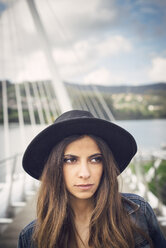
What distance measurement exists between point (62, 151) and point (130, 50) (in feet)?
124

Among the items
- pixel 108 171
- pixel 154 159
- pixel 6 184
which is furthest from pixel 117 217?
pixel 6 184

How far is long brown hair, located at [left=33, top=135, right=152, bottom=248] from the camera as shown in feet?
2.60

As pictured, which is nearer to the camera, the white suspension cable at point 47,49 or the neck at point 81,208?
the neck at point 81,208

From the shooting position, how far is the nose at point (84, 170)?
2.48 ft

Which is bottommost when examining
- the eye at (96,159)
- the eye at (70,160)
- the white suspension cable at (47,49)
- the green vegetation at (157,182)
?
the green vegetation at (157,182)

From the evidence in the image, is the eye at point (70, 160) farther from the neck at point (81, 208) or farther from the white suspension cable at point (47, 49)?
the white suspension cable at point (47, 49)

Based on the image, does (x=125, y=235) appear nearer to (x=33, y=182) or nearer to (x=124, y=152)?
(x=124, y=152)

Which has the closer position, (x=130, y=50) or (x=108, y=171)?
(x=108, y=171)

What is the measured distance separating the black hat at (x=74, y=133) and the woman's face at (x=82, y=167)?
0.05 meters

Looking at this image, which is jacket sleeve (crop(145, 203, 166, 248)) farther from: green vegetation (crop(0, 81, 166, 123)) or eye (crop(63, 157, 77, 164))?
green vegetation (crop(0, 81, 166, 123))

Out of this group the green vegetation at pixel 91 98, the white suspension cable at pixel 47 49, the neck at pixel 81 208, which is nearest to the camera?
the neck at pixel 81 208

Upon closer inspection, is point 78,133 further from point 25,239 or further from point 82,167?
point 25,239

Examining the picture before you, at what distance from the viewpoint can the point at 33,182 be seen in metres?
4.18

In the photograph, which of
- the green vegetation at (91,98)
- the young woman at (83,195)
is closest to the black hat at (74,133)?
the young woman at (83,195)
